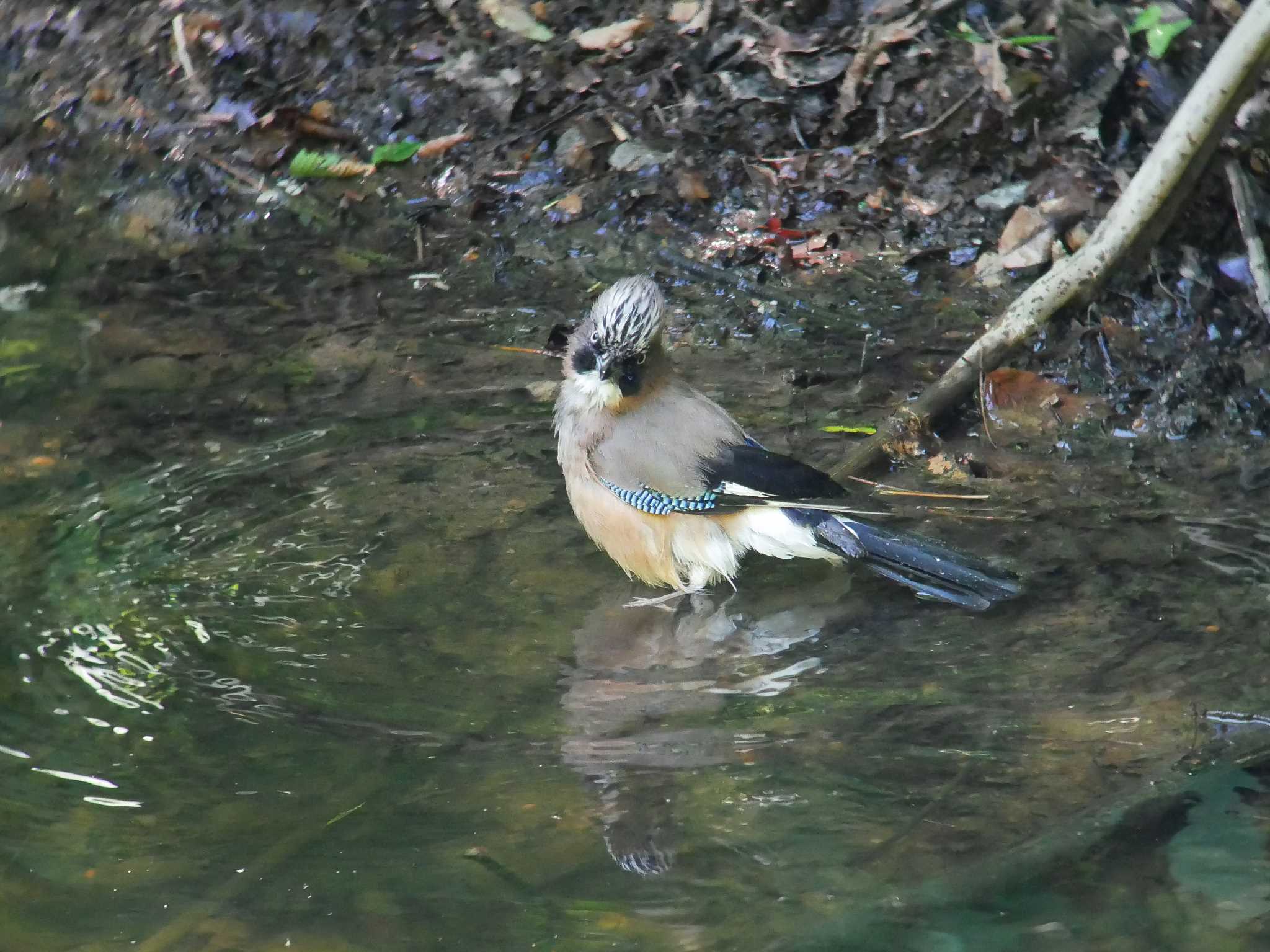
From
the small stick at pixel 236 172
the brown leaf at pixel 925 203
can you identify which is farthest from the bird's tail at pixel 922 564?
the small stick at pixel 236 172

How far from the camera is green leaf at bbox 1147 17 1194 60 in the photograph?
6566 mm

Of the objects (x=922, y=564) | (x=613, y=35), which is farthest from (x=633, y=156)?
(x=922, y=564)

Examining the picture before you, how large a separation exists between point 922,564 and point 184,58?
6.02 m

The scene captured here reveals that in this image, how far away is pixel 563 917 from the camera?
310 centimetres

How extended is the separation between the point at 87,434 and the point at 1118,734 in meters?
3.97

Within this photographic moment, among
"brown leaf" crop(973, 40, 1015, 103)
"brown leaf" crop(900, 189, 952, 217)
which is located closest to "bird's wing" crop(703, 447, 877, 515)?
"brown leaf" crop(900, 189, 952, 217)

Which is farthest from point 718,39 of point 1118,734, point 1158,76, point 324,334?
point 1118,734

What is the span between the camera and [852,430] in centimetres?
562

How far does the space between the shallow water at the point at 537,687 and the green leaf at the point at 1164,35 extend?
5.97 ft

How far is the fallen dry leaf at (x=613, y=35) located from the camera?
8.06 metres

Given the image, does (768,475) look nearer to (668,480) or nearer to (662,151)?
(668,480)

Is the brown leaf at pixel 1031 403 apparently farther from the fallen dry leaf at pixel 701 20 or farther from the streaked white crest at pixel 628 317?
the fallen dry leaf at pixel 701 20

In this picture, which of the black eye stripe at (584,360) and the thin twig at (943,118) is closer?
the black eye stripe at (584,360)

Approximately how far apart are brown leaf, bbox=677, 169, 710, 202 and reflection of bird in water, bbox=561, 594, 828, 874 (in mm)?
3028
